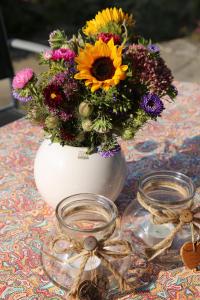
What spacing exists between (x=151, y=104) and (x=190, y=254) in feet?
0.85

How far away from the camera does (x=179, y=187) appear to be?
32.3 inches

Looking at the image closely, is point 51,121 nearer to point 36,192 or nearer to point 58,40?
point 58,40

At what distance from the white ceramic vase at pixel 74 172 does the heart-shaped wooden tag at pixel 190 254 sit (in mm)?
195

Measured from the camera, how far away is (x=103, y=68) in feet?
2.42

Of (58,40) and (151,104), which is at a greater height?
(58,40)

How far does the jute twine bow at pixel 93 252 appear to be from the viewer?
70 cm

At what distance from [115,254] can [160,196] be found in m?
0.16

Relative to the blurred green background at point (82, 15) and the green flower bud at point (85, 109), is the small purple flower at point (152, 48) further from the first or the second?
the blurred green background at point (82, 15)

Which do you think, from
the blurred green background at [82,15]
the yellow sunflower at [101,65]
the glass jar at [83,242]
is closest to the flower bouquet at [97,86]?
the yellow sunflower at [101,65]

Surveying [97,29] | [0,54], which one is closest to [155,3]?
[0,54]

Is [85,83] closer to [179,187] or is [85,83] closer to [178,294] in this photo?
[179,187]

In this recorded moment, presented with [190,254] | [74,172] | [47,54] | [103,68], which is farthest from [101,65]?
[190,254]

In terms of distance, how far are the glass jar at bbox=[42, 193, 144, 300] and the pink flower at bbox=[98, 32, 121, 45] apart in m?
0.26

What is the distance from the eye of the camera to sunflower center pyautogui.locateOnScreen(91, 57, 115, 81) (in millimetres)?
731
